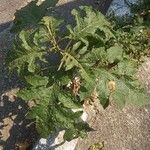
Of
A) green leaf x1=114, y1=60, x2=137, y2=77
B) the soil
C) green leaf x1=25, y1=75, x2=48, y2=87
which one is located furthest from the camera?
the soil

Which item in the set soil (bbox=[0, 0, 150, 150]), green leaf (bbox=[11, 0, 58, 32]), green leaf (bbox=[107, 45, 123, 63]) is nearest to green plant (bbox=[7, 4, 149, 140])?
green leaf (bbox=[107, 45, 123, 63])

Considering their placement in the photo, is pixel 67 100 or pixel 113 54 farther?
pixel 113 54

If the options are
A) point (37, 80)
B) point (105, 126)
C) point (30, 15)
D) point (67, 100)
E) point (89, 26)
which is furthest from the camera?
point (105, 126)

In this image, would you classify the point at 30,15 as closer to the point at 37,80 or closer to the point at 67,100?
the point at 37,80

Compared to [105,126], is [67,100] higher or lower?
higher

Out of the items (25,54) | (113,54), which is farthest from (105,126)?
(25,54)

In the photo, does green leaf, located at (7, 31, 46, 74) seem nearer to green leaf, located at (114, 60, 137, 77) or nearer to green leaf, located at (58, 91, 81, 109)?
green leaf, located at (58, 91, 81, 109)

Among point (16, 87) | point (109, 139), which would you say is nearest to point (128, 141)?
point (109, 139)

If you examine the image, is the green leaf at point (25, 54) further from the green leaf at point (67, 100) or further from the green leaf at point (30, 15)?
the green leaf at point (30, 15)

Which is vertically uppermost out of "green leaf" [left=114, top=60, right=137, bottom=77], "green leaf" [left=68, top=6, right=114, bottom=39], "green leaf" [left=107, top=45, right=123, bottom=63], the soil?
"green leaf" [left=68, top=6, right=114, bottom=39]
